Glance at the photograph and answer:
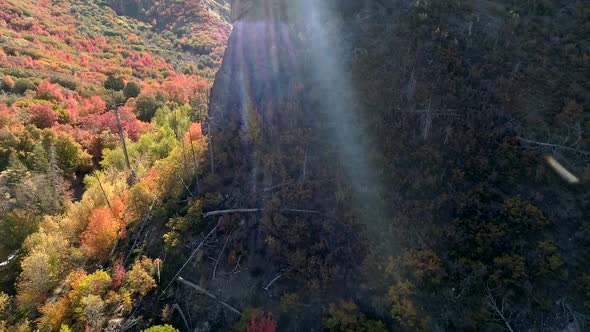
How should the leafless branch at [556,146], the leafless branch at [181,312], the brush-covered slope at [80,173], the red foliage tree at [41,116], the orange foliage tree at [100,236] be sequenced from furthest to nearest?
1. the red foliage tree at [41,116]
2. the orange foliage tree at [100,236]
3. the brush-covered slope at [80,173]
4. the leafless branch at [181,312]
5. the leafless branch at [556,146]

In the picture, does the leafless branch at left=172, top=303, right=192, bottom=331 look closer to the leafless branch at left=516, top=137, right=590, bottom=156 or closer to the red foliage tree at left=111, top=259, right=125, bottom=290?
the red foliage tree at left=111, top=259, right=125, bottom=290

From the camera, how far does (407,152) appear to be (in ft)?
71.1

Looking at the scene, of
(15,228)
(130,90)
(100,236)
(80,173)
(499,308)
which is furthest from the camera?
(130,90)

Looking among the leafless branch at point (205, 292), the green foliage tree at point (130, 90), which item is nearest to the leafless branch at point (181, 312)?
the leafless branch at point (205, 292)

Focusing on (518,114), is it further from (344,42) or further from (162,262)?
(162,262)

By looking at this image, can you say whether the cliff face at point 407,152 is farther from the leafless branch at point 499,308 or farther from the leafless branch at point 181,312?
the leafless branch at point 181,312

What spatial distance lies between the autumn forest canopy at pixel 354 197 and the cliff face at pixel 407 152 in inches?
4.3

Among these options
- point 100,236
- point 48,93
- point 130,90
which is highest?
point 48,93

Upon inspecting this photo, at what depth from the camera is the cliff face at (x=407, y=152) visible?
17062 mm

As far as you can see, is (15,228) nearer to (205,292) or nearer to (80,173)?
(80,173)

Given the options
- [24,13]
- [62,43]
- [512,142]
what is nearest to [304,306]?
[512,142]

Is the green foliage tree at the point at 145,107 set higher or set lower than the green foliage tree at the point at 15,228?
higher

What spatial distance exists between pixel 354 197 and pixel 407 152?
4.55 metres

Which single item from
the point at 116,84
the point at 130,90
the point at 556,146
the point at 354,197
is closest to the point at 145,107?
the point at 130,90
